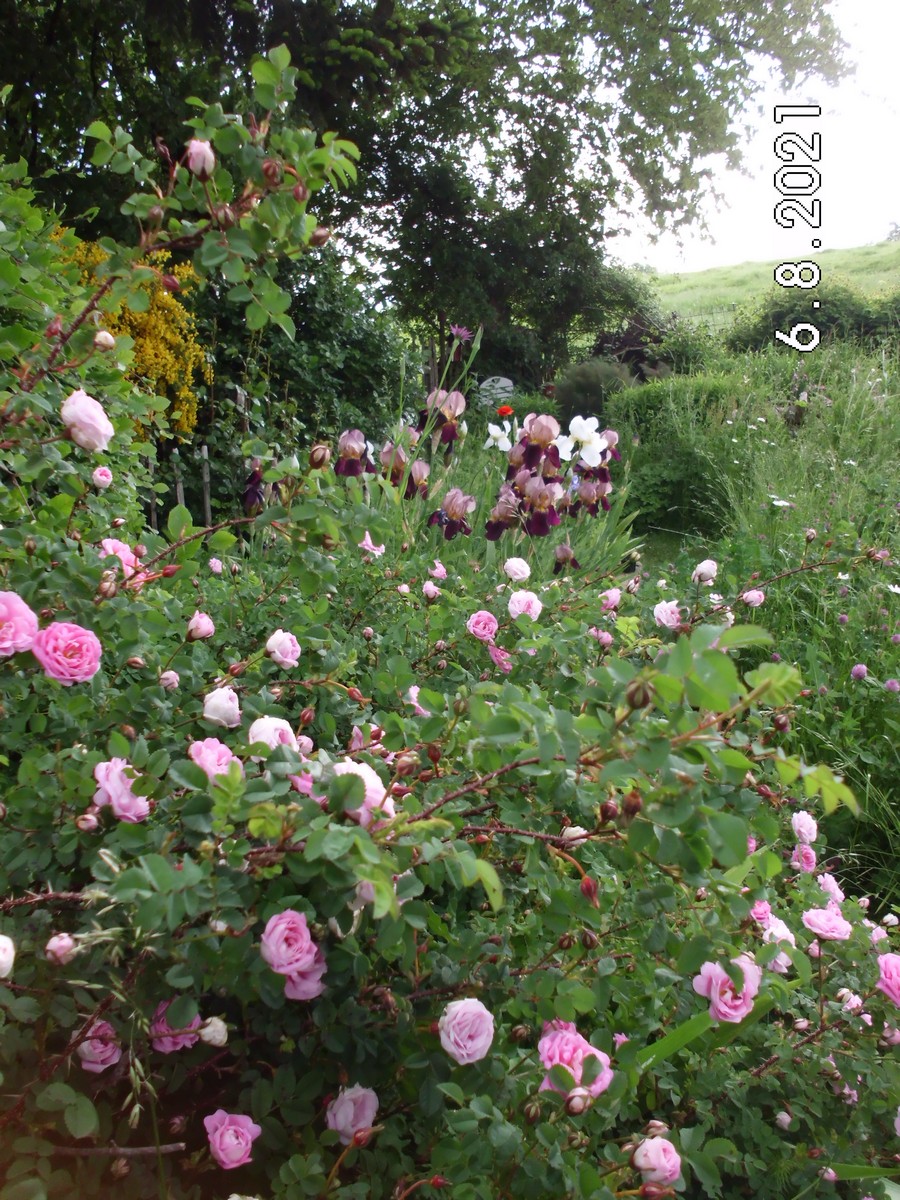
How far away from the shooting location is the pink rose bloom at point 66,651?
0.86 meters

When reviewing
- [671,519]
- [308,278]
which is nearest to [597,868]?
[671,519]

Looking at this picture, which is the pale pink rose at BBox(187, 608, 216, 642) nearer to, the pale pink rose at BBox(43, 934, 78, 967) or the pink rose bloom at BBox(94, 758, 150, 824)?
the pink rose bloom at BBox(94, 758, 150, 824)

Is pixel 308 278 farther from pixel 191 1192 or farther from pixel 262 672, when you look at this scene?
pixel 191 1192

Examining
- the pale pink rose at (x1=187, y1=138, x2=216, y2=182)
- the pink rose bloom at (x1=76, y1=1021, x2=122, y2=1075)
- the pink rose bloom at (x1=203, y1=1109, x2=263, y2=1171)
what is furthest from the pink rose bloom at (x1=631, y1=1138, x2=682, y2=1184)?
the pale pink rose at (x1=187, y1=138, x2=216, y2=182)

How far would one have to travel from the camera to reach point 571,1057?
80cm

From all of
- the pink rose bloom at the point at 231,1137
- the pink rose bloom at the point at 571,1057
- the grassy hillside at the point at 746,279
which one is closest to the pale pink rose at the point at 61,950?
the pink rose bloom at the point at 231,1137

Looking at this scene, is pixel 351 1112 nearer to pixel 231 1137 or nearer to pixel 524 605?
pixel 231 1137

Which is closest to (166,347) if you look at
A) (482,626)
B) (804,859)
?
(482,626)

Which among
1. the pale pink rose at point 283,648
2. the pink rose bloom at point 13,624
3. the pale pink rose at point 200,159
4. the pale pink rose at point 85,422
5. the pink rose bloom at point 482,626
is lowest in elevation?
the pink rose bloom at point 482,626

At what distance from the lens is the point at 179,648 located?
1.15 m

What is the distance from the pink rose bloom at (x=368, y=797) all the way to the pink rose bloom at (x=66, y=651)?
0.34 meters

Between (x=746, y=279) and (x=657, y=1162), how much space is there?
2677 cm

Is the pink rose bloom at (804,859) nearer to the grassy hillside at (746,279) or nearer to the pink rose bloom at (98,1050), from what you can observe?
the pink rose bloom at (98,1050)

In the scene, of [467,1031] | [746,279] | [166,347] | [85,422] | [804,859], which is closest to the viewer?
[467,1031]
